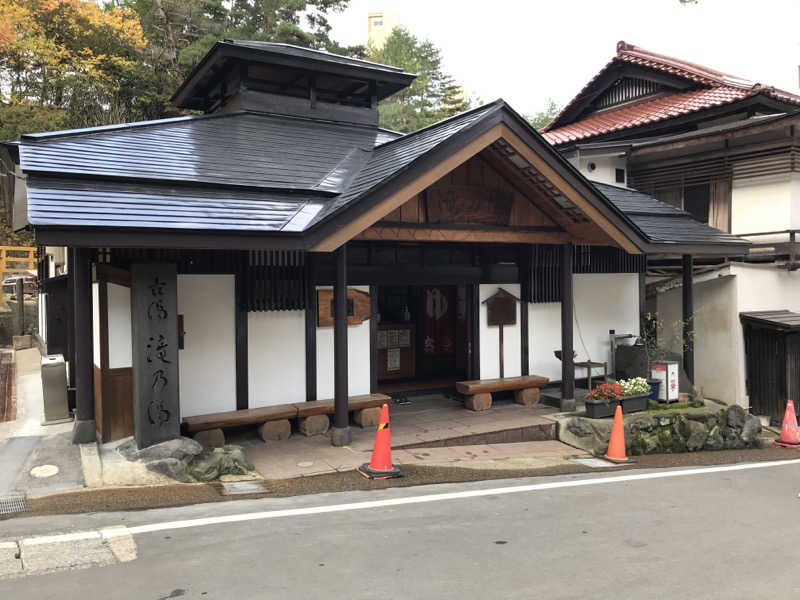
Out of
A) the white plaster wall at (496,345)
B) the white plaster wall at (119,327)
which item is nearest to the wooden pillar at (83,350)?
the white plaster wall at (119,327)

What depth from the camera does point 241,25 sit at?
32406 millimetres

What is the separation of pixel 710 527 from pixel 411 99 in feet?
142

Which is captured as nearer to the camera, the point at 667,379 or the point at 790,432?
the point at 667,379

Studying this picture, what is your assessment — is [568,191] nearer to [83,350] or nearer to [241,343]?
[241,343]

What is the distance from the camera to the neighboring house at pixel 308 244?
798 cm

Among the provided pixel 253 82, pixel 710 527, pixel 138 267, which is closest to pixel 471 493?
pixel 710 527

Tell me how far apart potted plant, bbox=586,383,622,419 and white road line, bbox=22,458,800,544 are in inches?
→ 66.4

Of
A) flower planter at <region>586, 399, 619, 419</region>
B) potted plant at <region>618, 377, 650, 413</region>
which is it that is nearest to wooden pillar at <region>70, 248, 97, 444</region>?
flower planter at <region>586, 399, 619, 419</region>

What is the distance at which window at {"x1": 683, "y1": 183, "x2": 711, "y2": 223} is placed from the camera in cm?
1648

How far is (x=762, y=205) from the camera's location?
50.0ft

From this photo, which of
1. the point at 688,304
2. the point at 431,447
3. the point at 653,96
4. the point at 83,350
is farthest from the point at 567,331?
the point at 653,96

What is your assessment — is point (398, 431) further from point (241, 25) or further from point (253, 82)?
point (241, 25)

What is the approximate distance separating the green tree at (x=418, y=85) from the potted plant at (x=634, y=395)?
31006 mm

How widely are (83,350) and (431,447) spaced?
518 centimetres
